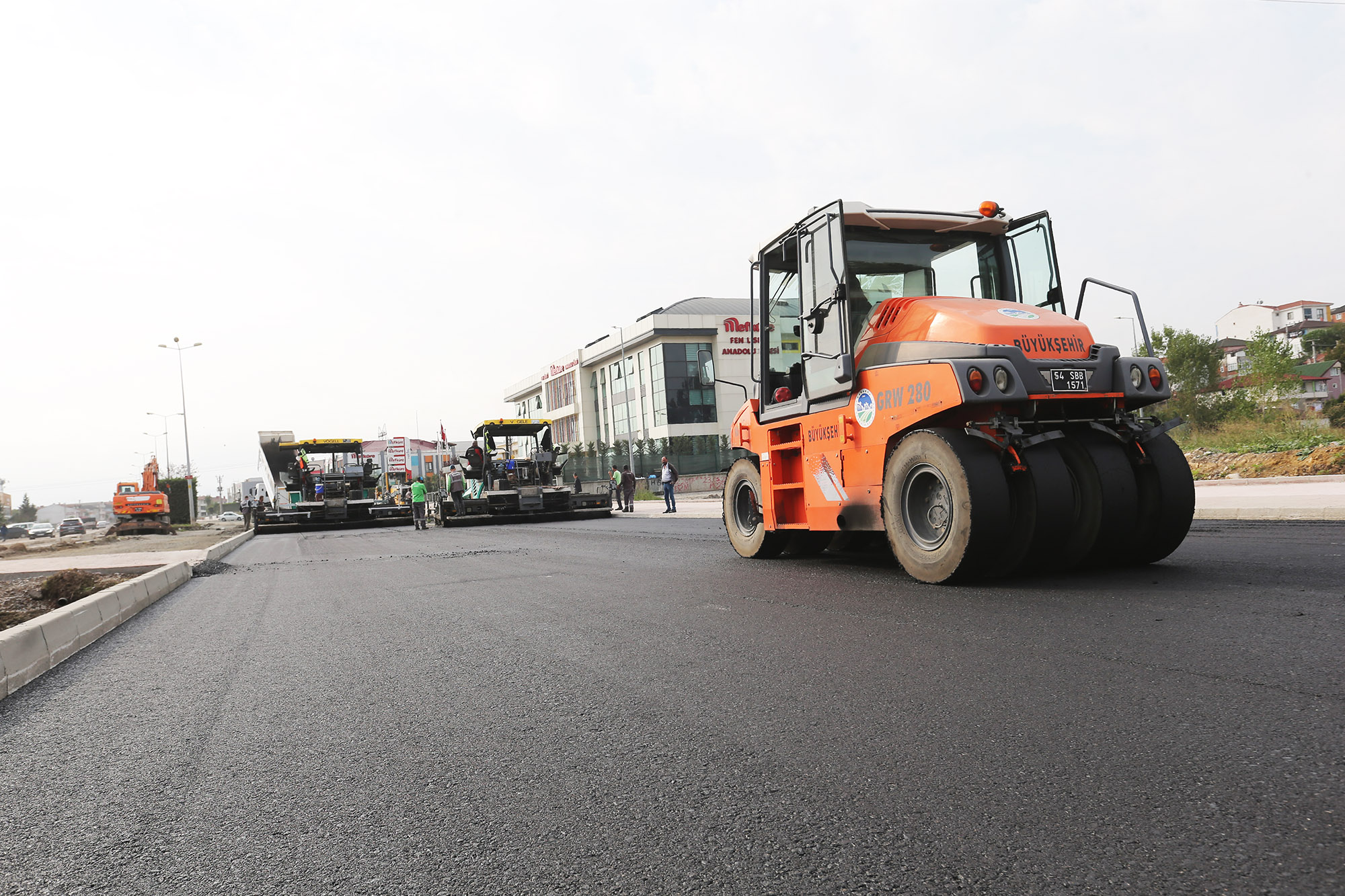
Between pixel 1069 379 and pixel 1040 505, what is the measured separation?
980mm

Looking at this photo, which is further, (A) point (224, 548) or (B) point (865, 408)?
(A) point (224, 548)

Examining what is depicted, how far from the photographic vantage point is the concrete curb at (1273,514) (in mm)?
9852

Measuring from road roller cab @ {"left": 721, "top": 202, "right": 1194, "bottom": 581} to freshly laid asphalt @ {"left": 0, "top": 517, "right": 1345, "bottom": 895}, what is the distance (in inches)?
22.8

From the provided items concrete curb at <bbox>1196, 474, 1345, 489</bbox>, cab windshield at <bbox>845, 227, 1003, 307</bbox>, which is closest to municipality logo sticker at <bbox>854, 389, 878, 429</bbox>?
cab windshield at <bbox>845, 227, 1003, 307</bbox>

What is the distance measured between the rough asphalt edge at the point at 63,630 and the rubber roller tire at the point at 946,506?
564 cm

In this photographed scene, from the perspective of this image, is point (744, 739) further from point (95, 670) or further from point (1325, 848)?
point (95, 670)

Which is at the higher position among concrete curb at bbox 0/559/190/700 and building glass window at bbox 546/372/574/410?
building glass window at bbox 546/372/574/410

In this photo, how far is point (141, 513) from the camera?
39594 mm

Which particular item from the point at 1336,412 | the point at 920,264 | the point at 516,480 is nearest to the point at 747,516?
the point at 920,264

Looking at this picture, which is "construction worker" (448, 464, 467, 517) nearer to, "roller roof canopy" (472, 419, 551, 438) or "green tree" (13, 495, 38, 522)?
"roller roof canopy" (472, 419, 551, 438)

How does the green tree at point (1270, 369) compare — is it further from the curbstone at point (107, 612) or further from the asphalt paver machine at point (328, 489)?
the curbstone at point (107, 612)

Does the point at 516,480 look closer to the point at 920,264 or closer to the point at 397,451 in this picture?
the point at 920,264

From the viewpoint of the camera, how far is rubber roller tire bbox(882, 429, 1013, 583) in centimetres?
599

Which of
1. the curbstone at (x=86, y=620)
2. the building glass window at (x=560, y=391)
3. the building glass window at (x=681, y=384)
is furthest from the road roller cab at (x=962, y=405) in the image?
the building glass window at (x=560, y=391)
